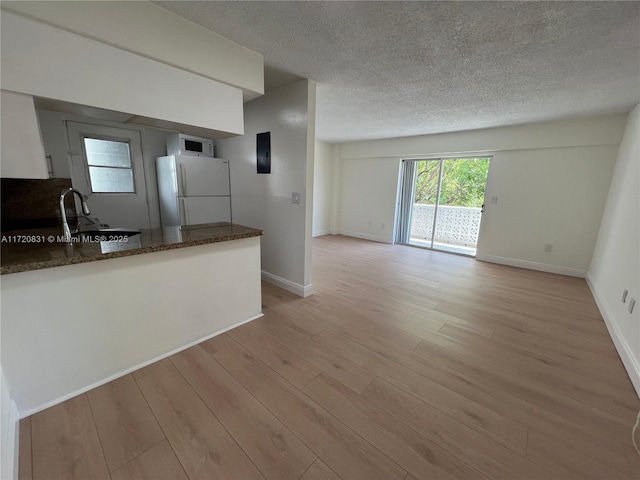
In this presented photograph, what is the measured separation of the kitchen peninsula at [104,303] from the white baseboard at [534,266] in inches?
175

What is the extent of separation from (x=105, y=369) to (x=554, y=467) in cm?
254

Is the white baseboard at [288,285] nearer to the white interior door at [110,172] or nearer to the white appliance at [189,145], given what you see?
the white appliance at [189,145]

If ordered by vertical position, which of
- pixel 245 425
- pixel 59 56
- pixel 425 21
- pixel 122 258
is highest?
pixel 425 21

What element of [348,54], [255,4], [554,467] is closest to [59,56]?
[255,4]

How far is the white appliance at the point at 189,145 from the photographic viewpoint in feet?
11.2

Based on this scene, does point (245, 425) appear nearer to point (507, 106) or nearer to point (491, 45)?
point (491, 45)

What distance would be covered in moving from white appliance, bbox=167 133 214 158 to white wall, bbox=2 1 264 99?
1.75m

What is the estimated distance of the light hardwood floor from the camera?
3.84 feet

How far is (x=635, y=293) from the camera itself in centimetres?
200

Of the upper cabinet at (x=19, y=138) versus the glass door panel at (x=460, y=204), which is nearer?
the upper cabinet at (x=19, y=138)

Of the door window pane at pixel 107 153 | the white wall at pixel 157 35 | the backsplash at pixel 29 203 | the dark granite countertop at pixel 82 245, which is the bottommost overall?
the dark granite countertop at pixel 82 245

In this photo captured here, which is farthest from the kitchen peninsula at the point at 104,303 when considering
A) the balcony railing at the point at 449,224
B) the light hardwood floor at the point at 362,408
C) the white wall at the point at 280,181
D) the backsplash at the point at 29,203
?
the balcony railing at the point at 449,224

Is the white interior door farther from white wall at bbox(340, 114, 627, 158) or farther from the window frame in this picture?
white wall at bbox(340, 114, 627, 158)

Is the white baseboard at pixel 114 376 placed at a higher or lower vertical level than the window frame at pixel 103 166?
lower
